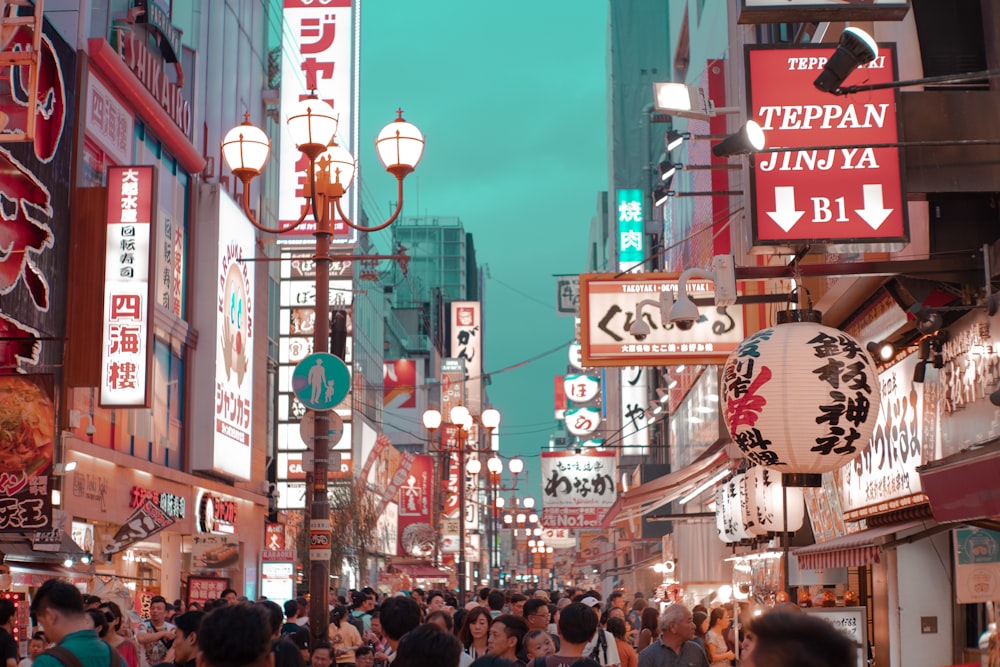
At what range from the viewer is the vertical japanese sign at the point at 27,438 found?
18.4m

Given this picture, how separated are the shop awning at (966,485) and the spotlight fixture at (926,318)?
1529 millimetres

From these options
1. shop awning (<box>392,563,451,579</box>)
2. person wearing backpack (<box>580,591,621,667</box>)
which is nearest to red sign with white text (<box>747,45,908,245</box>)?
person wearing backpack (<box>580,591,621,667</box>)

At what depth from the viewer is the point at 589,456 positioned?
125ft

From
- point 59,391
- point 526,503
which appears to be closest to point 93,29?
point 59,391

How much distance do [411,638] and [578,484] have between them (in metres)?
32.4

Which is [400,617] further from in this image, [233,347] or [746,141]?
[233,347]

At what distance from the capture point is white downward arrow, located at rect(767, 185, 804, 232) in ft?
34.9

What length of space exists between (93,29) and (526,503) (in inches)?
2145

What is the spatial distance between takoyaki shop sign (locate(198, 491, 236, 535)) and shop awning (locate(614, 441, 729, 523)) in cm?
1128

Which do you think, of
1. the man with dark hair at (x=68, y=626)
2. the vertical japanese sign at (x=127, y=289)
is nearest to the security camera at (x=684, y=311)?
the man with dark hair at (x=68, y=626)

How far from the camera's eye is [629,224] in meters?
53.3

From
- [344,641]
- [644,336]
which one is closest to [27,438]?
[344,641]

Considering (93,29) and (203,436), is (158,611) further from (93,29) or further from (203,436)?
(203,436)

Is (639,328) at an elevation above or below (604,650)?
above
